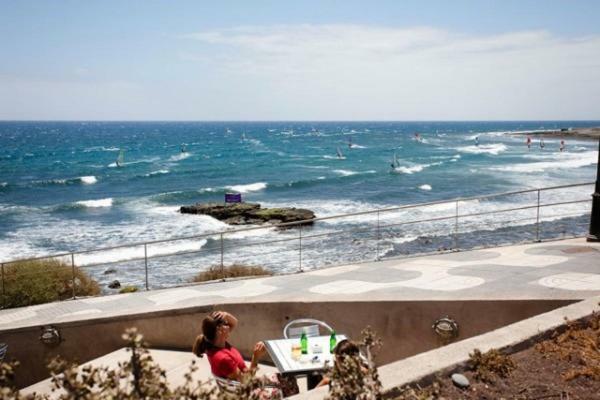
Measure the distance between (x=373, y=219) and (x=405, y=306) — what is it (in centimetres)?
2589

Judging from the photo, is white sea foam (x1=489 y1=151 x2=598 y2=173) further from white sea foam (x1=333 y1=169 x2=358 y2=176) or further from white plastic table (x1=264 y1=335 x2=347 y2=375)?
white plastic table (x1=264 y1=335 x2=347 y2=375)

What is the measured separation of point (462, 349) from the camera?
5.17 metres

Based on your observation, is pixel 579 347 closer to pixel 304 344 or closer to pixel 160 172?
pixel 304 344

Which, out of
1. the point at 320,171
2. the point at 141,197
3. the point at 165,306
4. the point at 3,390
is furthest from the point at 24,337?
the point at 320,171

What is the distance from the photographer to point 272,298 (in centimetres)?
808

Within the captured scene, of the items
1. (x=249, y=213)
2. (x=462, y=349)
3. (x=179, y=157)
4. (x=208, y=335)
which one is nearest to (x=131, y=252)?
(x=249, y=213)

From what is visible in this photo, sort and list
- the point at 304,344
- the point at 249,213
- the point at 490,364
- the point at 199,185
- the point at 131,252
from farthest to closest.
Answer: the point at 199,185, the point at 249,213, the point at 131,252, the point at 304,344, the point at 490,364

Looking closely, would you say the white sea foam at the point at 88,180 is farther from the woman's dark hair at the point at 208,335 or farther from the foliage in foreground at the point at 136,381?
the foliage in foreground at the point at 136,381

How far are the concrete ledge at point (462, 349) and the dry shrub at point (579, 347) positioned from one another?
0.34ft

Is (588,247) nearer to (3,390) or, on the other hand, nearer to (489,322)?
(489,322)

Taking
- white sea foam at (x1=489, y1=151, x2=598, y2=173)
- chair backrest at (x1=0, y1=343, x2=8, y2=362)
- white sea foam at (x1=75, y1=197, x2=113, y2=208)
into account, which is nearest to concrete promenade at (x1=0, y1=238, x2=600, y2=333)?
chair backrest at (x1=0, y1=343, x2=8, y2=362)

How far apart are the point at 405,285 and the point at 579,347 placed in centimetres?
382

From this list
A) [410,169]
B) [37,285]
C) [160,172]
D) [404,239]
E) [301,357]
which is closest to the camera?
[301,357]

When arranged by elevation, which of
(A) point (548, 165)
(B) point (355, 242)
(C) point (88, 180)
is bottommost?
(C) point (88, 180)
